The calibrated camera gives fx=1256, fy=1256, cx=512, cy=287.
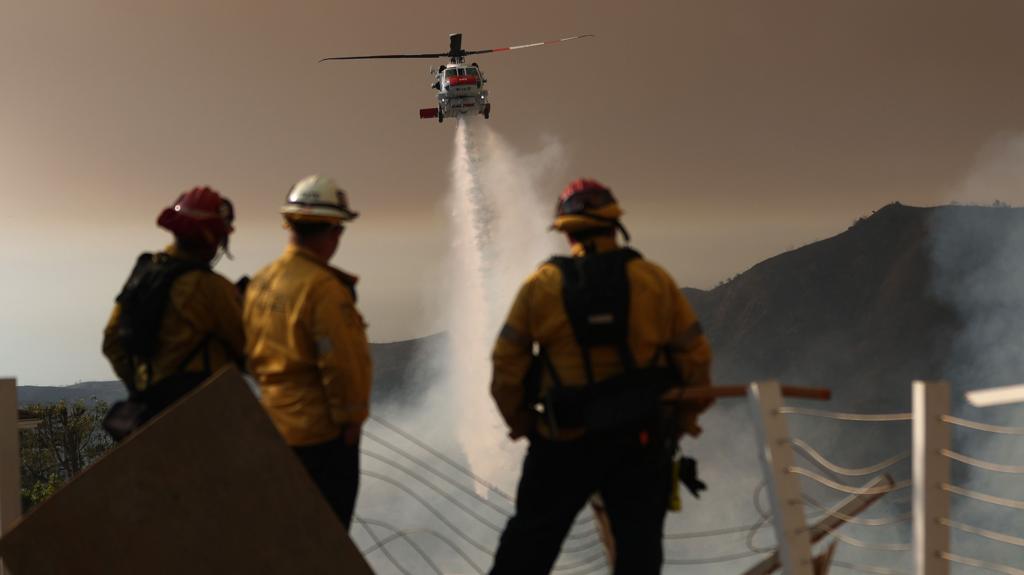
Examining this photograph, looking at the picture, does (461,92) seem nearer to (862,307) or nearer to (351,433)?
(351,433)

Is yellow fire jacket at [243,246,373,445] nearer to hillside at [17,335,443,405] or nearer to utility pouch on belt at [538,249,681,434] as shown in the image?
utility pouch on belt at [538,249,681,434]

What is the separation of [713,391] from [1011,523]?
322ft

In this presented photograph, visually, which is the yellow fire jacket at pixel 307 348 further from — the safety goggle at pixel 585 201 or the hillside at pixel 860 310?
the hillside at pixel 860 310

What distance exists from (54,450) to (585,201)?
6470cm

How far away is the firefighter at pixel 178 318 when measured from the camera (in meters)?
6.58

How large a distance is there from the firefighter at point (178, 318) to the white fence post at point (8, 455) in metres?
1.27


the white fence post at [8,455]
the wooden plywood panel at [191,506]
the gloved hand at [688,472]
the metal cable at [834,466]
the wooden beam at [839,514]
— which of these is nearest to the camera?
the metal cable at [834,466]

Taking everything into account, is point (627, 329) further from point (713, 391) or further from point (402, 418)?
point (402, 418)

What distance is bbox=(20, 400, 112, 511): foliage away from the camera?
63.9 metres

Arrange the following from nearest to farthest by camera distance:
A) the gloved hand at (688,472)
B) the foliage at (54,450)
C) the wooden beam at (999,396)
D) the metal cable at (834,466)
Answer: the wooden beam at (999,396)
the metal cable at (834,466)
the gloved hand at (688,472)
the foliage at (54,450)

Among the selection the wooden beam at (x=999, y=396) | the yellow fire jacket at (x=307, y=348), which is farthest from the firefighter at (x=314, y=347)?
the wooden beam at (x=999, y=396)

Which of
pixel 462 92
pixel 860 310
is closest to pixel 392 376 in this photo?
pixel 860 310

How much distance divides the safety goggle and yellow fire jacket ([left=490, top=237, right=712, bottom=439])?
185 mm

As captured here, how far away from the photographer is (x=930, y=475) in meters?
5.12
